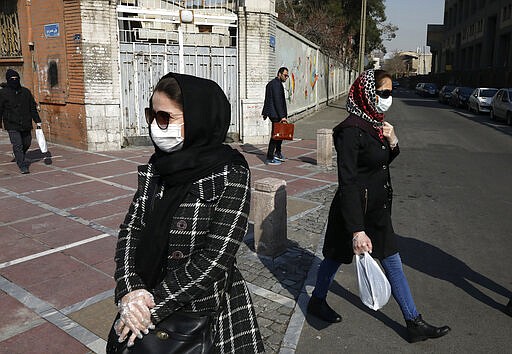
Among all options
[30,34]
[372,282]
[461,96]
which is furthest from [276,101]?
[461,96]

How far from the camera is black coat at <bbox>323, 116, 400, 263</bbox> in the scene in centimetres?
312

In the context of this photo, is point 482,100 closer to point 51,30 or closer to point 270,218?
point 51,30

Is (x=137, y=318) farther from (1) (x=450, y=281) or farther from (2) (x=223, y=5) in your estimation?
(2) (x=223, y=5)

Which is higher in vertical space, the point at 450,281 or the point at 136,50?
the point at 136,50

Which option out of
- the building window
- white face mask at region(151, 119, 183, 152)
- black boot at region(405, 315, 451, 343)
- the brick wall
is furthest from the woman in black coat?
Answer: the building window

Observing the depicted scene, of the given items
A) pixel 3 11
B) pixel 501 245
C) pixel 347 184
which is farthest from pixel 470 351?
pixel 3 11

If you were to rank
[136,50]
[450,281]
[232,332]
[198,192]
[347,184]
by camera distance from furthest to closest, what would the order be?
1. [136,50]
2. [450,281]
3. [347,184]
4. [232,332]
5. [198,192]

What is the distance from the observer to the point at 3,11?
48.1 ft

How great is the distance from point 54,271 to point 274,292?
221 cm

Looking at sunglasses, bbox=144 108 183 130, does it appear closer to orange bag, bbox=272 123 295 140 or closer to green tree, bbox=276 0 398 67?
orange bag, bbox=272 123 295 140

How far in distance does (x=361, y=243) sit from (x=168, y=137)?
64.3 inches

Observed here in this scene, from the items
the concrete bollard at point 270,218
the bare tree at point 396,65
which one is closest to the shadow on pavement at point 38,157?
the concrete bollard at point 270,218

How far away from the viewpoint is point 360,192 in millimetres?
3189

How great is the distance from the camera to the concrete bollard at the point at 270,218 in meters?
5.00
